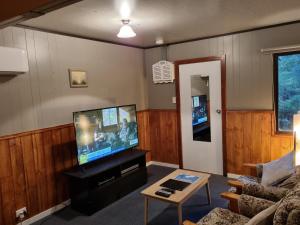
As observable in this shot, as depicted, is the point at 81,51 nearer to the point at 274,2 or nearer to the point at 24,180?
the point at 24,180

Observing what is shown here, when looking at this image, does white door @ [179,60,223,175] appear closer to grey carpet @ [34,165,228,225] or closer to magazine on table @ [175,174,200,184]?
grey carpet @ [34,165,228,225]

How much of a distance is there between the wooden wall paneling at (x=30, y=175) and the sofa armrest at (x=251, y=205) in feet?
7.65

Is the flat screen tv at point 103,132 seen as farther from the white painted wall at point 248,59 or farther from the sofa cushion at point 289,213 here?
the sofa cushion at point 289,213

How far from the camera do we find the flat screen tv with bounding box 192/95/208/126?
4164 millimetres

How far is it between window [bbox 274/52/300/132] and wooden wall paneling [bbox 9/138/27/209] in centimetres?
343

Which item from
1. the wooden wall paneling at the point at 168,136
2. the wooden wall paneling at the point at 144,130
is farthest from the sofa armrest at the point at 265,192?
the wooden wall paneling at the point at 144,130

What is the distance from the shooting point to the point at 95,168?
3197 mm

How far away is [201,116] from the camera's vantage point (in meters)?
4.24

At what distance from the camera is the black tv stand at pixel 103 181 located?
120 inches

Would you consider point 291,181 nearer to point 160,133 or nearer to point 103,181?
point 103,181

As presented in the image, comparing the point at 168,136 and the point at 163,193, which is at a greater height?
the point at 168,136

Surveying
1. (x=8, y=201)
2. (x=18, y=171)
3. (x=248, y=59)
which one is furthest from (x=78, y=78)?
(x=248, y=59)

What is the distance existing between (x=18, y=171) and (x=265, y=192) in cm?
258

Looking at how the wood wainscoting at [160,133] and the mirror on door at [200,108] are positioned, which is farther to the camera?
the wood wainscoting at [160,133]
